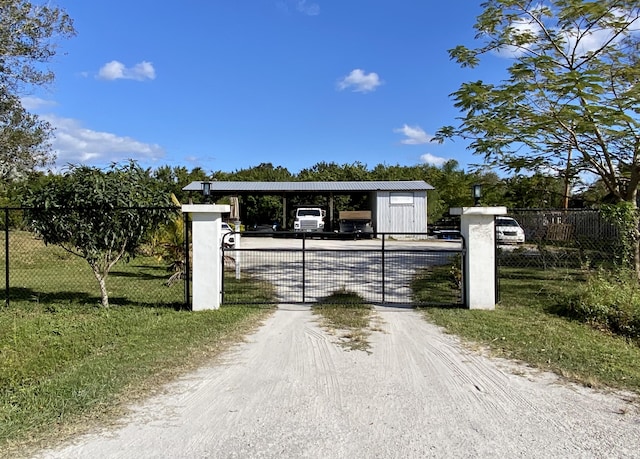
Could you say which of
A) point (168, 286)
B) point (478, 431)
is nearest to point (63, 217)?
point (168, 286)

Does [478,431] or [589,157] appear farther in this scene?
[589,157]

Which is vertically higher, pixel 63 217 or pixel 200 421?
pixel 63 217

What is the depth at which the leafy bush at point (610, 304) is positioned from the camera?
289 inches

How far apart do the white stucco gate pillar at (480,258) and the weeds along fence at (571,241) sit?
41.3 inches

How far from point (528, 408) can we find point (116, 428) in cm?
347

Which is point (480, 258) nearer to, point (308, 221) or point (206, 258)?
point (206, 258)

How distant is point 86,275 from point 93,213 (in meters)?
6.31

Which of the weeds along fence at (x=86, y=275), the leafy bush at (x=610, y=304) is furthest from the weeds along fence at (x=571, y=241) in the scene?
the weeds along fence at (x=86, y=275)

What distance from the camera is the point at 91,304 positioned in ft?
28.7

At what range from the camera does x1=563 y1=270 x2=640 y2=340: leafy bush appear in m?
7.35

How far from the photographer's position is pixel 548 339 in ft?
21.0

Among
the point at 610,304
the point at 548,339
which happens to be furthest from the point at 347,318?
the point at 610,304

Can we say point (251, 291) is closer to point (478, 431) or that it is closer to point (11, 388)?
point (11, 388)

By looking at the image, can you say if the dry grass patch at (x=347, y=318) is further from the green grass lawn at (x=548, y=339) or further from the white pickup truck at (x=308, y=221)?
the white pickup truck at (x=308, y=221)
